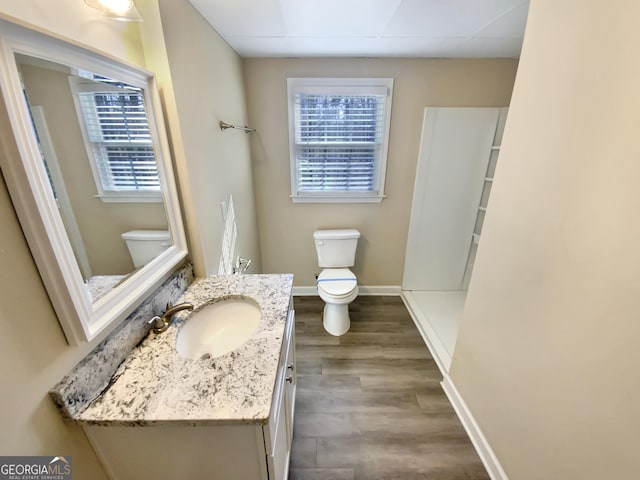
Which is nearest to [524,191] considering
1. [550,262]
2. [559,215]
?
[559,215]

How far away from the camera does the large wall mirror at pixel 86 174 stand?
1.93 ft

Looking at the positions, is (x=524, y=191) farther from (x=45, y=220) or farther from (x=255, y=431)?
(x=45, y=220)

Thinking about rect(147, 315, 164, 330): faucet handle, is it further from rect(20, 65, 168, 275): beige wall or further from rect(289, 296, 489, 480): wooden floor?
rect(289, 296, 489, 480): wooden floor

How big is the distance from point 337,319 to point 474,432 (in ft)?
3.67

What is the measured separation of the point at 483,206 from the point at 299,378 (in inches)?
87.5

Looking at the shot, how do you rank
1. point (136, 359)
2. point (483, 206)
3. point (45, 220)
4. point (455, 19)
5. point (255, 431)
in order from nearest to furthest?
point (45, 220)
point (255, 431)
point (136, 359)
point (455, 19)
point (483, 206)

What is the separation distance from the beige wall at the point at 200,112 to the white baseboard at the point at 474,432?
66.1 inches

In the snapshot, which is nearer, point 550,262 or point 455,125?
point 550,262

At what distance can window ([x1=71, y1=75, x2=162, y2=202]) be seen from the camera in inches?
31.7

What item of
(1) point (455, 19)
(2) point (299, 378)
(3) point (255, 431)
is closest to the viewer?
(3) point (255, 431)

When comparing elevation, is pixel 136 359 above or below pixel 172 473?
above

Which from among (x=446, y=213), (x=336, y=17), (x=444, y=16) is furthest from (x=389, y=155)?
(x=336, y=17)

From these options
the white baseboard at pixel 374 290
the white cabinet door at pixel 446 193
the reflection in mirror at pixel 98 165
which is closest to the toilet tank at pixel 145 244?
the reflection in mirror at pixel 98 165

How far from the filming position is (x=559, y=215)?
921 mm
